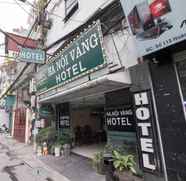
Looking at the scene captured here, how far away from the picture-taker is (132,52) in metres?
4.39

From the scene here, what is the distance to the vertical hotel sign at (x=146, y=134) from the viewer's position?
12.3 feet

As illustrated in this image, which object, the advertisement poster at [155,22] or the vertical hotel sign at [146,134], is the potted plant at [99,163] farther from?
the advertisement poster at [155,22]

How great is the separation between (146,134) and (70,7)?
6040 mm

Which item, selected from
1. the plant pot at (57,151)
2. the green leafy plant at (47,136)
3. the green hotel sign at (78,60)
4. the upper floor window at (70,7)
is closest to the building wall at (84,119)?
the green leafy plant at (47,136)

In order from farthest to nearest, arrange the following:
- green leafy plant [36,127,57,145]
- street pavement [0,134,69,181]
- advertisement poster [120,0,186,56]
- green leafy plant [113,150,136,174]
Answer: green leafy plant [36,127,57,145] → street pavement [0,134,69,181] → green leafy plant [113,150,136,174] → advertisement poster [120,0,186,56]

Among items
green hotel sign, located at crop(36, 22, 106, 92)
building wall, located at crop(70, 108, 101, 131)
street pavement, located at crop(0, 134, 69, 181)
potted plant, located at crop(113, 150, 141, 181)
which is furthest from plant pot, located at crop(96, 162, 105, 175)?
building wall, located at crop(70, 108, 101, 131)

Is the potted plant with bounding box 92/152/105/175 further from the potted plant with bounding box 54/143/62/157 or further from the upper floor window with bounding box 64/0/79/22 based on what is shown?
the upper floor window with bounding box 64/0/79/22

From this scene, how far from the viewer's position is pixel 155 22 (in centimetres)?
317

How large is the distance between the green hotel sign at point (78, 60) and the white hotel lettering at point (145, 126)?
1318 mm

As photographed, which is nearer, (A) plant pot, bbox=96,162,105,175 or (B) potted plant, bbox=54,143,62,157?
(A) plant pot, bbox=96,162,105,175

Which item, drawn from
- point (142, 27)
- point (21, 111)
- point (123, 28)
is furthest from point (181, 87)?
point (21, 111)

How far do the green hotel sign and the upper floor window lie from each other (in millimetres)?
1995

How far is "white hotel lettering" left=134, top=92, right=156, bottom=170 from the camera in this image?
3848 millimetres

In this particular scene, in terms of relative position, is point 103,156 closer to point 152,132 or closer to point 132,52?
point 152,132
